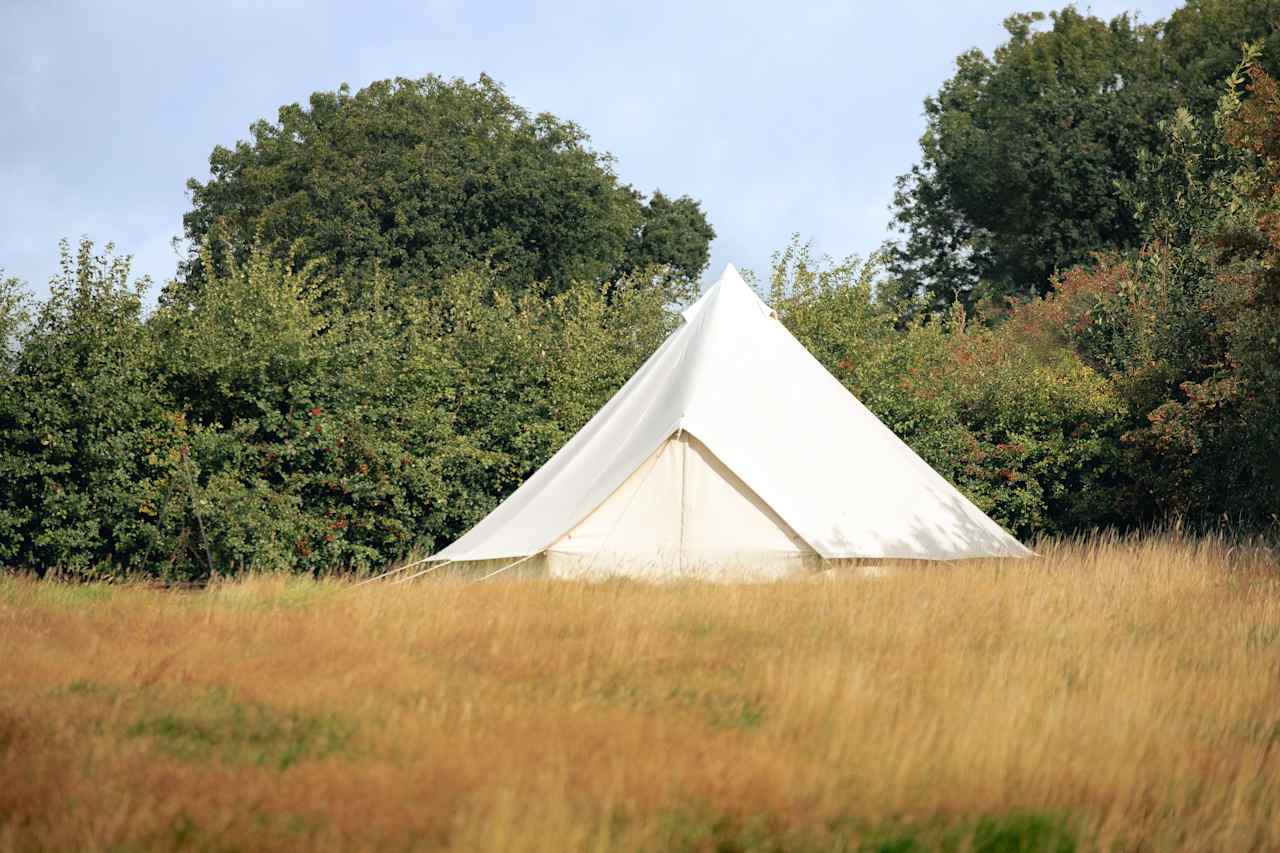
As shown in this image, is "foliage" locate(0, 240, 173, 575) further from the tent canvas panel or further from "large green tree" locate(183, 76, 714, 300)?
"large green tree" locate(183, 76, 714, 300)

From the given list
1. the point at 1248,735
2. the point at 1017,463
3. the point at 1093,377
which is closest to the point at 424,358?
the point at 1017,463

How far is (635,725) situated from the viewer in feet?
15.0

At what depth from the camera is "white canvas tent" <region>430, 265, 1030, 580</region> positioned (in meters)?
11.0

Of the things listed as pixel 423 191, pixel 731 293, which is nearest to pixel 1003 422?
pixel 731 293

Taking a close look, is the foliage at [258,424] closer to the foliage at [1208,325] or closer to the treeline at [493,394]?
the treeline at [493,394]

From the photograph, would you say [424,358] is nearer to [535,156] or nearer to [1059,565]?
[1059,565]

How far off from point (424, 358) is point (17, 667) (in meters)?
9.56

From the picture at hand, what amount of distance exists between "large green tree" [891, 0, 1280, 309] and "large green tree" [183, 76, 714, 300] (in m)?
8.86

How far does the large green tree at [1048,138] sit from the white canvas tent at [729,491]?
770 inches

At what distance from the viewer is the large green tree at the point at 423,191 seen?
28000 millimetres

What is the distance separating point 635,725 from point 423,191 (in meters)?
25.1

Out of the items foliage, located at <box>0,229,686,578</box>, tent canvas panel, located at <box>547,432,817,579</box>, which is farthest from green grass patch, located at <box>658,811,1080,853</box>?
foliage, located at <box>0,229,686,578</box>

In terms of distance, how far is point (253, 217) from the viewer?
30594 millimetres

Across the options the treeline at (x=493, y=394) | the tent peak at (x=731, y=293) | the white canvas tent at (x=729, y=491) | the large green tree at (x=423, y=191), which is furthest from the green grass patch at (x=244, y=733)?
the large green tree at (x=423, y=191)
